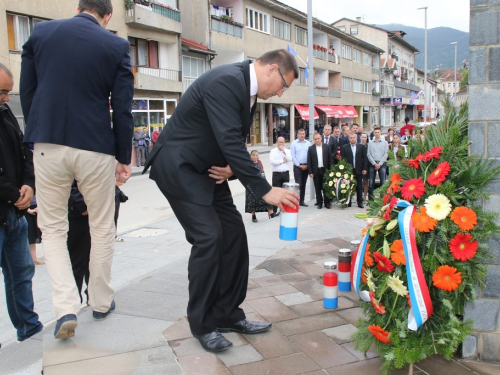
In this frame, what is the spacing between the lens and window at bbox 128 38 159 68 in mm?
27328

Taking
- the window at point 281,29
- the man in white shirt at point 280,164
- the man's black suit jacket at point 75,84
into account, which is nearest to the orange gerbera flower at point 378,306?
the man's black suit jacket at point 75,84

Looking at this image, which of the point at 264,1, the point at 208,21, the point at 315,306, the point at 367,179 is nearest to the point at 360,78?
the point at 264,1

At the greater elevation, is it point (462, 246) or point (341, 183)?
point (462, 246)

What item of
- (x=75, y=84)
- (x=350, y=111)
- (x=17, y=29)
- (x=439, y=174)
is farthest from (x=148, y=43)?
(x=350, y=111)

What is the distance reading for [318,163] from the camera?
11984mm

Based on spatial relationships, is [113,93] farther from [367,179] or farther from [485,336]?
[367,179]

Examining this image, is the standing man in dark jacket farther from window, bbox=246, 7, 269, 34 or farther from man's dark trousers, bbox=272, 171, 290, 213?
window, bbox=246, 7, 269, 34

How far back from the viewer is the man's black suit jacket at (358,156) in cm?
1190

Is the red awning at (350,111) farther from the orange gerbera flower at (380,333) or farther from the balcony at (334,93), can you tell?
the orange gerbera flower at (380,333)

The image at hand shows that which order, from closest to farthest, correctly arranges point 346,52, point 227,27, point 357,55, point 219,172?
1. point 219,172
2. point 227,27
3. point 346,52
4. point 357,55

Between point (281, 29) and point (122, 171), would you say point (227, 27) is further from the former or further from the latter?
point (122, 171)

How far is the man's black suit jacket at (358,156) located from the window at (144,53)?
1811 cm

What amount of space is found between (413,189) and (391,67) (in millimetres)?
71586

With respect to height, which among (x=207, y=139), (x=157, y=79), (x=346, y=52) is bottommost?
(x=207, y=139)
